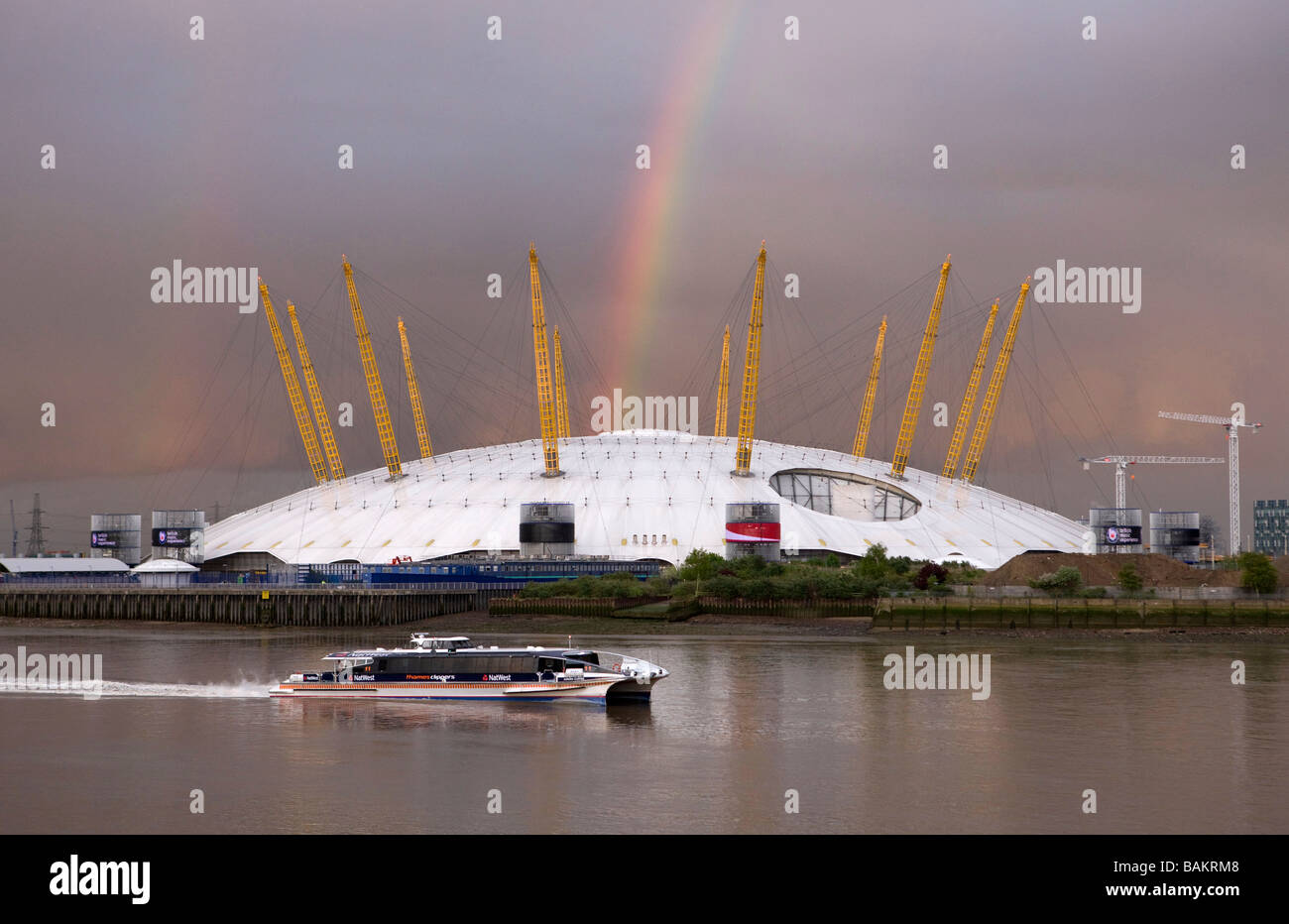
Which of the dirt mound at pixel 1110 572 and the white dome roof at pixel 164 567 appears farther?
the white dome roof at pixel 164 567

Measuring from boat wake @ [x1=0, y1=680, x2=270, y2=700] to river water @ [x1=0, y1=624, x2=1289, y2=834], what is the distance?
222 mm

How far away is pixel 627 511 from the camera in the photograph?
357 feet

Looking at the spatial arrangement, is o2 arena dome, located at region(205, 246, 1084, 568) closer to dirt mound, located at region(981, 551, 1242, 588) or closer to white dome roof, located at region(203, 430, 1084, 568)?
white dome roof, located at region(203, 430, 1084, 568)

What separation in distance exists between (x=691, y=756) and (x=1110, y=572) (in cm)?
5760

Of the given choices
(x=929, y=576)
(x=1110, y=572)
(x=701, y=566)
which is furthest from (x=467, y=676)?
(x=1110, y=572)

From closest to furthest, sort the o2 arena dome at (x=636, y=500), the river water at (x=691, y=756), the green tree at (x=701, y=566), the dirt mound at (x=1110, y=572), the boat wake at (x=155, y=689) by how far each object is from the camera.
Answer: the river water at (x=691, y=756) → the boat wake at (x=155, y=689) → the dirt mound at (x=1110, y=572) → the green tree at (x=701, y=566) → the o2 arena dome at (x=636, y=500)

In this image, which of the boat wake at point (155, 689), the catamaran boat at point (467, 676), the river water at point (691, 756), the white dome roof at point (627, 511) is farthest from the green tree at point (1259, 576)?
the boat wake at point (155, 689)

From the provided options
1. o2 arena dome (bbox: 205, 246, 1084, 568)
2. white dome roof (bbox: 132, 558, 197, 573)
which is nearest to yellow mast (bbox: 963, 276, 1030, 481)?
o2 arena dome (bbox: 205, 246, 1084, 568)

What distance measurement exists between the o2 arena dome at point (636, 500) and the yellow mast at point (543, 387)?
0.50 feet

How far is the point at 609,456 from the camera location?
394ft

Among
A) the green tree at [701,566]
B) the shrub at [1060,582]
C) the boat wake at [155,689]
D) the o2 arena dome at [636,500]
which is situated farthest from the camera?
the o2 arena dome at [636,500]

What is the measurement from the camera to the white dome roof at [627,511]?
105938mm

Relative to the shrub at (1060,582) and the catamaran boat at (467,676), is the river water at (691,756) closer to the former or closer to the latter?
the catamaran boat at (467,676)

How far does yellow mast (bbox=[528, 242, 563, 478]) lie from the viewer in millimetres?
117062
